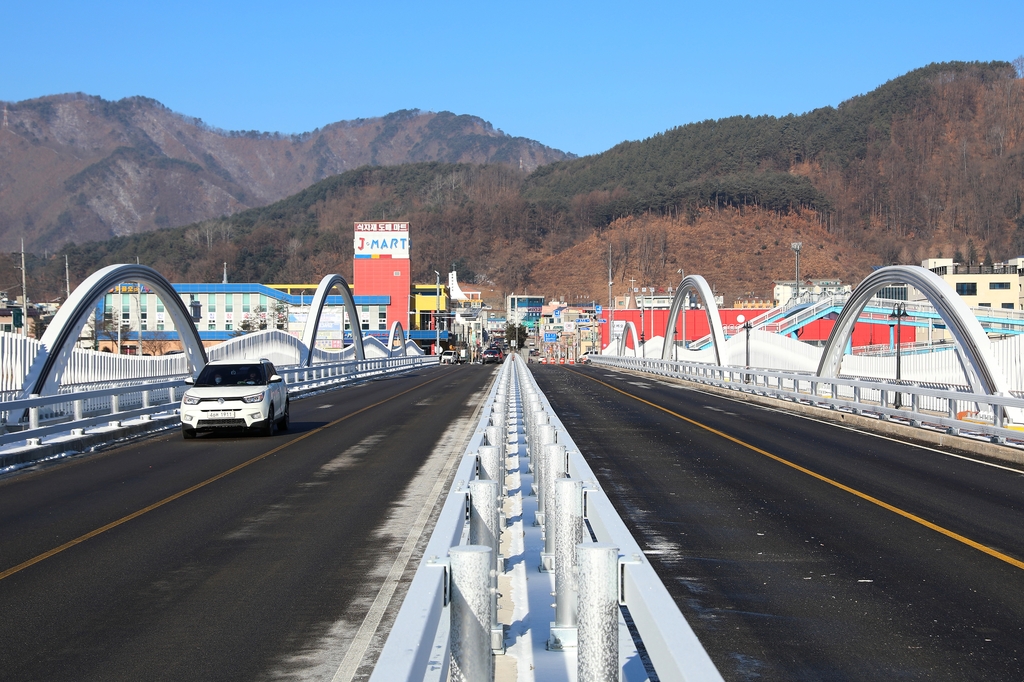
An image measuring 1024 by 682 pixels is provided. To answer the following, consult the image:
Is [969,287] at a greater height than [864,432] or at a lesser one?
greater

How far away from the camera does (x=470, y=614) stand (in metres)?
4.30

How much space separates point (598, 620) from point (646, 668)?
2020 mm

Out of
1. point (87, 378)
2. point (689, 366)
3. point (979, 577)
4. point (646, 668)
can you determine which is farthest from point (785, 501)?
point (689, 366)

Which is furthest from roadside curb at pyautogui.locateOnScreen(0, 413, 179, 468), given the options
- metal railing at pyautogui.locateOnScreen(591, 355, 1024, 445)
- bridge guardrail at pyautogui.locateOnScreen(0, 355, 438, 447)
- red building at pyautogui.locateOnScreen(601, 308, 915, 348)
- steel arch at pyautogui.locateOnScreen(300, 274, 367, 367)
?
red building at pyautogui.locateOnScreen(601, 308, 915, 348)

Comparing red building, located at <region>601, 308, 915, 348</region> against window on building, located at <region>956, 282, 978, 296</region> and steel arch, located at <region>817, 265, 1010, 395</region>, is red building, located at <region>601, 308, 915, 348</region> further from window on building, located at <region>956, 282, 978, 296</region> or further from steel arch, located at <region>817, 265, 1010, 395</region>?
steel arch, located at <region>817, 265, 1010, 395</region>

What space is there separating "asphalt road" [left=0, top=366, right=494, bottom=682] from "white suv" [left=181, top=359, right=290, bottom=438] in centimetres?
257

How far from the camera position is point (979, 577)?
27.7 ft

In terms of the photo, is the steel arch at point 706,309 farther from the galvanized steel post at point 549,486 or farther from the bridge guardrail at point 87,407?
the galvanized steel post at point 549,486

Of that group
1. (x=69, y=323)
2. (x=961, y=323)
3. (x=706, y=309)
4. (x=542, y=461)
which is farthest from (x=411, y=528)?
(x=706, y=309)

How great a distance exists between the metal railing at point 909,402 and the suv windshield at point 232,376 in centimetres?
1498

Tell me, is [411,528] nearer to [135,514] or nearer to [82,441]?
[135,514]

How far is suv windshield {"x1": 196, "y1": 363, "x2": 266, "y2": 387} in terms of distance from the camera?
22.9 meters

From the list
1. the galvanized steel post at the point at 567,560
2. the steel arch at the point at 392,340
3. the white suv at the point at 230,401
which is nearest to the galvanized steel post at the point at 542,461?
the galvanized steel post at the point at 567,560

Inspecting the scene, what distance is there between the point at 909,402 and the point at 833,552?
23223 mm
